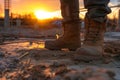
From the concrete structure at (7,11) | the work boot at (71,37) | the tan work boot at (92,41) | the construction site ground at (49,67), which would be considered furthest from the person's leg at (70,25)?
the concrete structure at (7,11)

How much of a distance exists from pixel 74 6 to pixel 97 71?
1573mm

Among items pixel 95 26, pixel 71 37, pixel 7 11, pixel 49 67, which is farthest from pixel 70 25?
pixel 7 11

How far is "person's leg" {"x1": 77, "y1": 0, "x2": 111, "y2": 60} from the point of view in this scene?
298cm

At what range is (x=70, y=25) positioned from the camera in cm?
383

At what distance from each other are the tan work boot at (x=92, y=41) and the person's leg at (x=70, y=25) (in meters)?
0.67

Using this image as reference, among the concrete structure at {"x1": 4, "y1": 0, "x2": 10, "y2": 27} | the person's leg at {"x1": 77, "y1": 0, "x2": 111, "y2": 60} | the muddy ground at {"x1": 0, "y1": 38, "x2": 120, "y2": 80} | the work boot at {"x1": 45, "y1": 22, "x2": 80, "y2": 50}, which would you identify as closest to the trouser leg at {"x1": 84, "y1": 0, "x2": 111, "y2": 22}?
the person's leg at {"x1": 77, "y1": 0, "x2": 111, "y2": 60}

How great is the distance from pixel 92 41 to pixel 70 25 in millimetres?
810

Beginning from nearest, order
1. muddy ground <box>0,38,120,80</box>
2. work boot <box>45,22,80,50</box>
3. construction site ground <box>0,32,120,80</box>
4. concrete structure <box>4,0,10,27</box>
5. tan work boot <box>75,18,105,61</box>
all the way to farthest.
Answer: muddy ground <box>0,38,120,80</box>
construction site ground <box>0,32,120,80</box>
tan work boot <box>75,18,105,61</box>
work boot <box>45,22,80,50</box>
concrete structure <box>4,0,10,27</box>

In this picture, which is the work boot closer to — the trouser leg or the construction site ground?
the construction site ground

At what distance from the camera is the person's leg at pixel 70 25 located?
380 cm

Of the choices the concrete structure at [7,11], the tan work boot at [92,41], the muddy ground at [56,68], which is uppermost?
the concrete structure at [7,11]

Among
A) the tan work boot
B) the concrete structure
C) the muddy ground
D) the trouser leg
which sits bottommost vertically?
the muddy ground

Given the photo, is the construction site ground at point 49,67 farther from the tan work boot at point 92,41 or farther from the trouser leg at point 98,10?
the trouser leg at point 98,10

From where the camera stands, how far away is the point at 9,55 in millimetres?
3852
